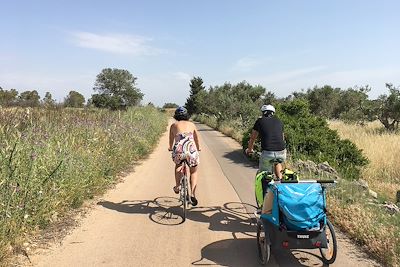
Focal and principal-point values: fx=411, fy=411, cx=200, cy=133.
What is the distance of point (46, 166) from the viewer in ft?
23.8

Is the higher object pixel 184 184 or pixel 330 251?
pixel 184 184

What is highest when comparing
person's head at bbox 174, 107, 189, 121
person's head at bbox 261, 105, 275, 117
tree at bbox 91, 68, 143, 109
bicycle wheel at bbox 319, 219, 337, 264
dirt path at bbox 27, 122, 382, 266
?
tree at bbox 91, 68, 143, 109

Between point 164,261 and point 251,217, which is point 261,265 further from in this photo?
point 251,217

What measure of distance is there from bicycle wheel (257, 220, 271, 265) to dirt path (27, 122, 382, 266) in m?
0.14

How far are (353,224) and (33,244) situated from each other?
485cm

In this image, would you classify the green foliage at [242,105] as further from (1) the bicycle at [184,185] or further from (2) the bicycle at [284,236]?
(2) the bicycle at [284,236]

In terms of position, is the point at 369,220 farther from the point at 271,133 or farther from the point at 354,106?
the point at 354,106

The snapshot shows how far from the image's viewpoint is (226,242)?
6.16 meters

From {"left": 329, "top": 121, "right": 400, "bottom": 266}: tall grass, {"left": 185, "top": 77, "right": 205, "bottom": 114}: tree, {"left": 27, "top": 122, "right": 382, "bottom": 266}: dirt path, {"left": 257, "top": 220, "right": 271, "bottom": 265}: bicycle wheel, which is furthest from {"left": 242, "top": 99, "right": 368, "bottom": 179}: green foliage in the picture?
{"left": 185, "top": 77, "right": 205, "bottom": 114}: tree

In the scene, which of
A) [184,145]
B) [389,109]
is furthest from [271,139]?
[389,109]

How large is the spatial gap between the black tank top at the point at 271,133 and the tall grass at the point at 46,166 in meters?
3.46

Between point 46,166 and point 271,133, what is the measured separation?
3.95 metres

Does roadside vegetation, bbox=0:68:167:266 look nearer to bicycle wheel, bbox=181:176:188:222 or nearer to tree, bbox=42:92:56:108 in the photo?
tree, bbox=42:92:56:108

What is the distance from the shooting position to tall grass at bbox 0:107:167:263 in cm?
574
